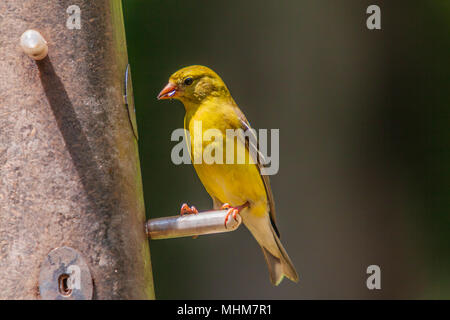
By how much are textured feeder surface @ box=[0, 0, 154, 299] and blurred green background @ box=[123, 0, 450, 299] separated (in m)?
3.05

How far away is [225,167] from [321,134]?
2313mm

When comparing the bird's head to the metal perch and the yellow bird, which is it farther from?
the metal perch

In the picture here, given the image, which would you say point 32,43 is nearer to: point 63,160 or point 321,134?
point 63,160

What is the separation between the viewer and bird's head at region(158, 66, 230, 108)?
4430 mm

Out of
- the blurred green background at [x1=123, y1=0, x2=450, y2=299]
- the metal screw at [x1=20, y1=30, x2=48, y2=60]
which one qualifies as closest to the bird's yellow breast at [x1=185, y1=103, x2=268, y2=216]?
the metal screw at [x1=20, y1=30, x2=48, y2=60]

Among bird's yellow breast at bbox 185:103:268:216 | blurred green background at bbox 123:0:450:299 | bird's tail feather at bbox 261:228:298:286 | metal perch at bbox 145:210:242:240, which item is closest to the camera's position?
metal perch at bbox 145:210:242:240

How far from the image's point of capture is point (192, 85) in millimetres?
4461

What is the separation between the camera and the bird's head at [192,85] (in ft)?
14.5

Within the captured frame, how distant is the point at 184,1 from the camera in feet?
21.9

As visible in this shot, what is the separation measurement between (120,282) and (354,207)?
143 inches

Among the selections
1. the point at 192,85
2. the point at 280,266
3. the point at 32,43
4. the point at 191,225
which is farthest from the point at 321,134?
the point at 32,43

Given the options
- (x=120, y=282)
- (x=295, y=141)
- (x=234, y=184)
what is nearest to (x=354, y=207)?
(x=295, y=141)

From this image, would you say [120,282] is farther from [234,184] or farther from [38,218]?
[234,184]

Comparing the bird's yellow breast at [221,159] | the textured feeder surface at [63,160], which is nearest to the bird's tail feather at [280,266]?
the bird's yellow breast at [221,159]
